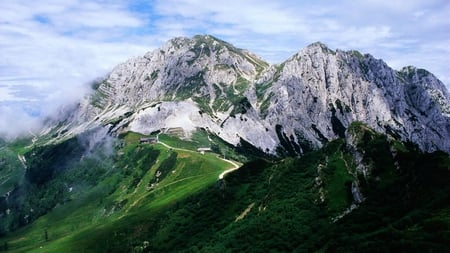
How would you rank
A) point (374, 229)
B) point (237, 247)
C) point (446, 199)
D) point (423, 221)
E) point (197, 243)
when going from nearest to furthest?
point (423, 221)
point (446, 199)
point (374, 229)
point (237, 247)
point (197, 243)

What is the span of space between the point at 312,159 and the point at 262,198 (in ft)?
88.3

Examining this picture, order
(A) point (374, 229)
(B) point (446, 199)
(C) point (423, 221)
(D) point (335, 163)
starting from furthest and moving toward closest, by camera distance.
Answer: (D) point (335, 163) → (A) point (374, 229) → (B) point (446, 199) → (C) point (423, 221)

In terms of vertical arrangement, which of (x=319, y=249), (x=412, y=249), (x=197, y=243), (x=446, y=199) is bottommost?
(x=197, y=243)

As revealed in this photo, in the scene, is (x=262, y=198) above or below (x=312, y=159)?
below

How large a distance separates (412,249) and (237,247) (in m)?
81.9

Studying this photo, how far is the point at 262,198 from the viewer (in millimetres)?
199000

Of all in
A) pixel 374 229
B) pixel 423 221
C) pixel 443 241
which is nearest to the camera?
pixel 443 241

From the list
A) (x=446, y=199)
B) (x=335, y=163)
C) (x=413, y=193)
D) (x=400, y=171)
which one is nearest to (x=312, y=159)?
(x=335, y=163)

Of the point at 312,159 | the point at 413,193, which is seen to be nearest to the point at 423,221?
the point at 413,193

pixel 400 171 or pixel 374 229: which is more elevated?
pixel 400 171

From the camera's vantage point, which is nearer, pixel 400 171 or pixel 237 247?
pixel 400 171

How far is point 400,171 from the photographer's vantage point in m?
150

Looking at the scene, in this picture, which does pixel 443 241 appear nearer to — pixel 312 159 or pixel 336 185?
pixel 336 185

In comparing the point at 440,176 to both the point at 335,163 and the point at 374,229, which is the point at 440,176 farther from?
the point at 335,163
